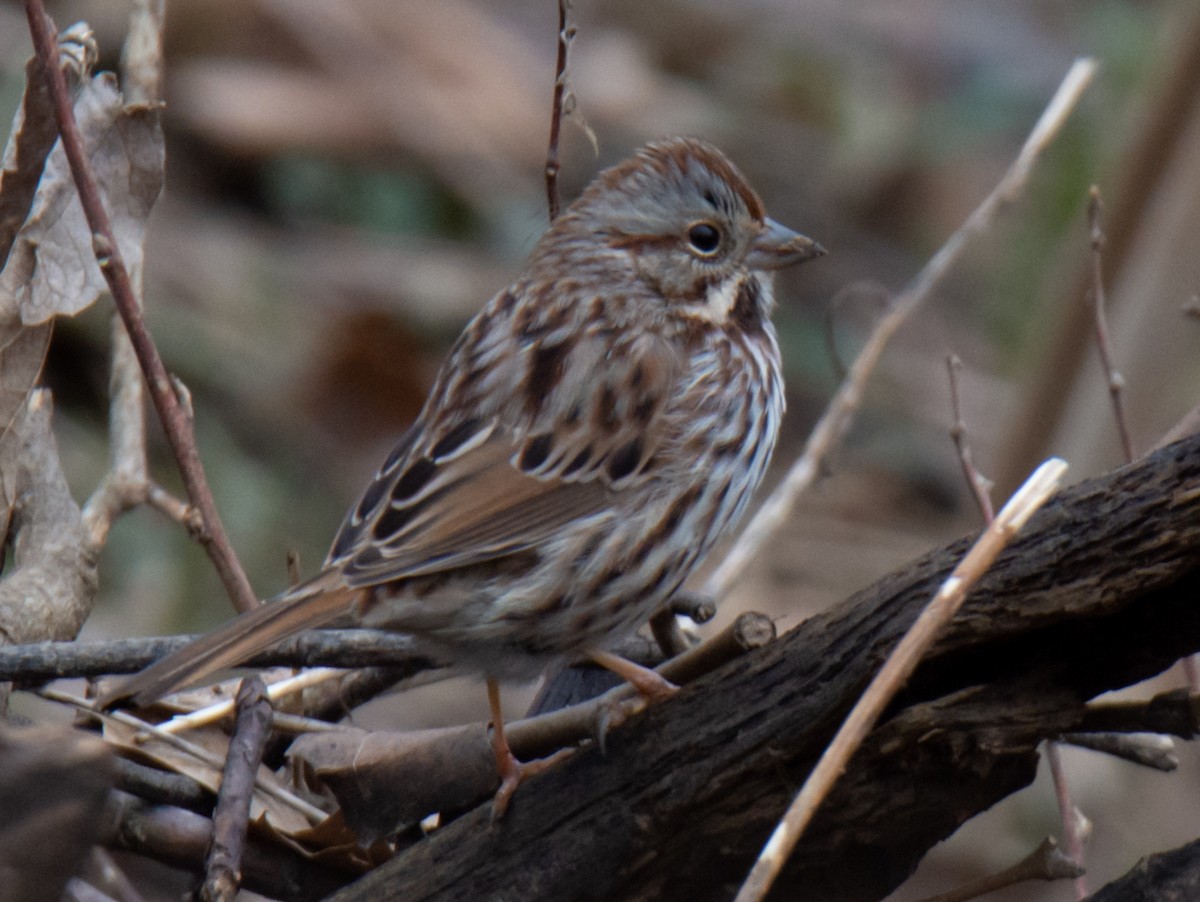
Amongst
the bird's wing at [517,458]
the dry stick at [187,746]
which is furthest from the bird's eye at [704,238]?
the dry stick at [187,746]

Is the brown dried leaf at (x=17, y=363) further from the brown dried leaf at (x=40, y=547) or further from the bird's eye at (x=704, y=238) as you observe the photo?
the bird's eye at (x=704, y=238)

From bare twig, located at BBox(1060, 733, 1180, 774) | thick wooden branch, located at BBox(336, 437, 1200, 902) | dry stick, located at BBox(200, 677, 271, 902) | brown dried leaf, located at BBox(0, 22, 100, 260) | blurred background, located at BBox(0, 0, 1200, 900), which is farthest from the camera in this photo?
blurred background, located at BBox(0, 0, 1200, 900)

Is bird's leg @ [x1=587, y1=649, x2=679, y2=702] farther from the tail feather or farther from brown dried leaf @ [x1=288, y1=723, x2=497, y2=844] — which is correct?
the tail feather

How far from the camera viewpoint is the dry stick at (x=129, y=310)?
9.98 feet

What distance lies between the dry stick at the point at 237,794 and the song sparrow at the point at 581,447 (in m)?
0.18

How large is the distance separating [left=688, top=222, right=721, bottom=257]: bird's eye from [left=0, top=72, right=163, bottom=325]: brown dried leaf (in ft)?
3.36

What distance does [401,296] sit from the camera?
6793mm

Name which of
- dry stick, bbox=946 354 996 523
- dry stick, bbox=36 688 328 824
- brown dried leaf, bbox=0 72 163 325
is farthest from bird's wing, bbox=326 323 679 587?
brown dried leaf, bbox=0 72 163 325

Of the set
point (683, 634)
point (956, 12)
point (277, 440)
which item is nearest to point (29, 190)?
point (683, 634)

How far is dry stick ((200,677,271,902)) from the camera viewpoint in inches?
102

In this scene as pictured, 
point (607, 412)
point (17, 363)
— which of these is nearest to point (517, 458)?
point (607, 412)

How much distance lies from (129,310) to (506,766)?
97cm

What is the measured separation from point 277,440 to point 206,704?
3063mm

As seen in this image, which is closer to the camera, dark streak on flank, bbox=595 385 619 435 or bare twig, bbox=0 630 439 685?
bare twig, bbox=0 630 439 685
